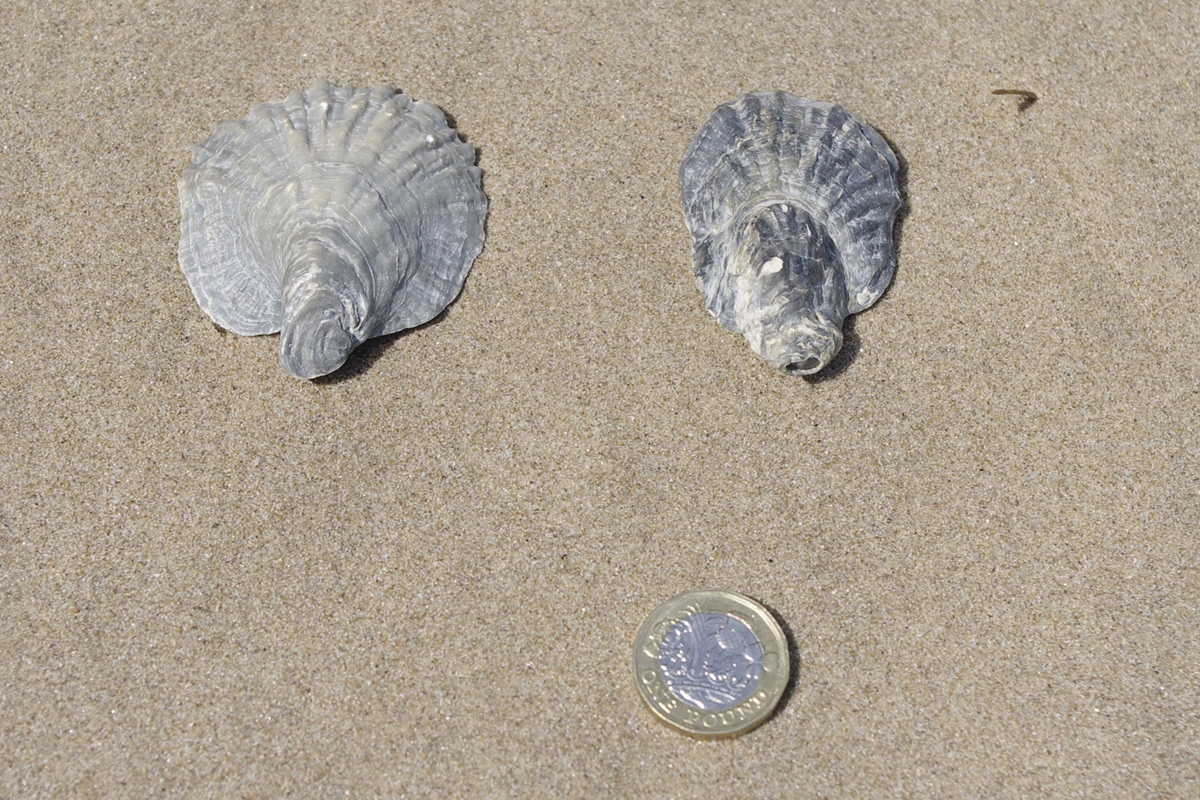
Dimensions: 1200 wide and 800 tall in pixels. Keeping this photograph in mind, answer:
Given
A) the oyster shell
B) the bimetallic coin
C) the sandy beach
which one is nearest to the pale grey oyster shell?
the sandy beach

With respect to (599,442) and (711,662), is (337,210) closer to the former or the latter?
(599,442)

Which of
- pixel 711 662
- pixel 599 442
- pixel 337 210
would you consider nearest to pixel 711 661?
pixel 711 662

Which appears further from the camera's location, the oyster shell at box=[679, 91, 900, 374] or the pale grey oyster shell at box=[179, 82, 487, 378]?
the pale grey oyster shell at box=[179, 82, 487, 378]

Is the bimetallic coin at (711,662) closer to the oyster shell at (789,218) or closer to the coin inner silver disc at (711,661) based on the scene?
the coin inner silver disc at (711,661)

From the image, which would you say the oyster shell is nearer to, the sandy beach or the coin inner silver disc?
the sandy beach

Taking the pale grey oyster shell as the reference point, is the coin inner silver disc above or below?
below

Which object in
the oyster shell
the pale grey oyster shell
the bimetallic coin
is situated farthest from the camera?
the pale grey oyster shell
